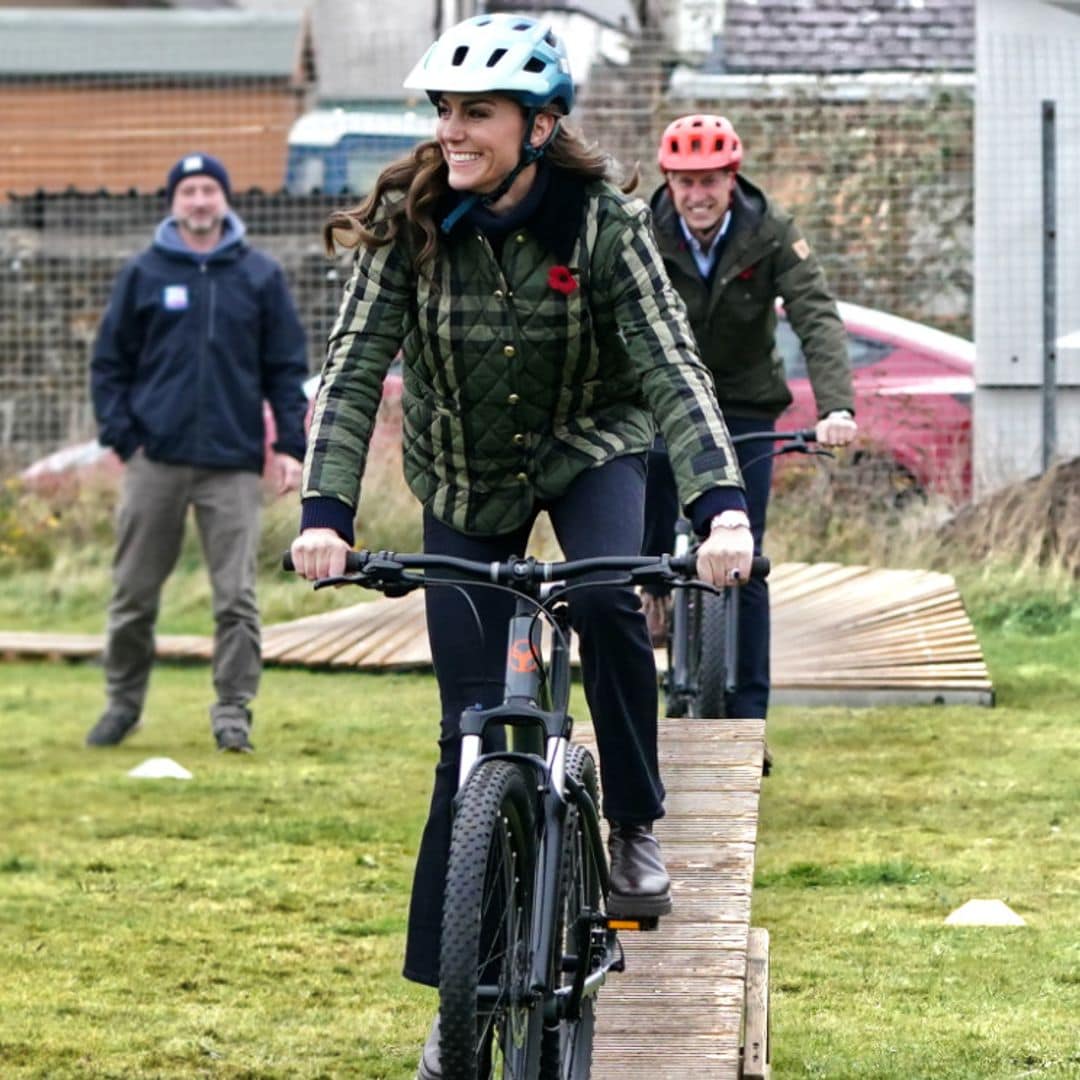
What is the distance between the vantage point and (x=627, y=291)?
4949mm

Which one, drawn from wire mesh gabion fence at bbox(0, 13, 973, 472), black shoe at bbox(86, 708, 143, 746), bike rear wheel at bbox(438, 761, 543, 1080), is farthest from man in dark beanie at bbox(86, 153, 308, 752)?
bike rear wheel at bbox(438, 761, 543, 1080)

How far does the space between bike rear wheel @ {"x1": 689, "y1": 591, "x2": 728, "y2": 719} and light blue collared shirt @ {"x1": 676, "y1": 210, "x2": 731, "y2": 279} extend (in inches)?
41.9

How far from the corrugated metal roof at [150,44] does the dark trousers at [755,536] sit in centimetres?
1405

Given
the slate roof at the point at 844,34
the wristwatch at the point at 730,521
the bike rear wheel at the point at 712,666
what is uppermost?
the slate roof at the point at 844,34

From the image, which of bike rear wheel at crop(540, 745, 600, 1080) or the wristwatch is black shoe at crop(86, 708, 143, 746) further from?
the wristwatch

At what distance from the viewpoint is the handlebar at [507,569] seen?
14.4 feet

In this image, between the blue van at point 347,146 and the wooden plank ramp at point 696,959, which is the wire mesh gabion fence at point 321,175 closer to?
the blue van at point 347,146

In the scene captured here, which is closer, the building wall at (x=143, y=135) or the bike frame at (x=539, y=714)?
the bike frame at (x=539, y=714)

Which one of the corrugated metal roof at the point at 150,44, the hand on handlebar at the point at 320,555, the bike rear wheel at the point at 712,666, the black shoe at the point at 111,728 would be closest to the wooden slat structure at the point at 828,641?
the black shoe at the point at 111,728

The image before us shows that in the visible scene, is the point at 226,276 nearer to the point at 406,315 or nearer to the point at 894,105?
the point at 406,315

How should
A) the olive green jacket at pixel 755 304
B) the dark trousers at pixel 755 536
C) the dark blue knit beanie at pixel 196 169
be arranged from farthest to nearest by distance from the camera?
1. the dark blue knit beanie at pixel 196 169
2. the dark trousers at pixel 755 536
3. the olive green jacket at pixel 755 304

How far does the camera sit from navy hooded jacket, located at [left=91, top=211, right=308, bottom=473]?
1019 centimetres

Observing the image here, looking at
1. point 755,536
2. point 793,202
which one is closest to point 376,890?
point 755,536

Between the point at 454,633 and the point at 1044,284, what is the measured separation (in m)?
9.92
